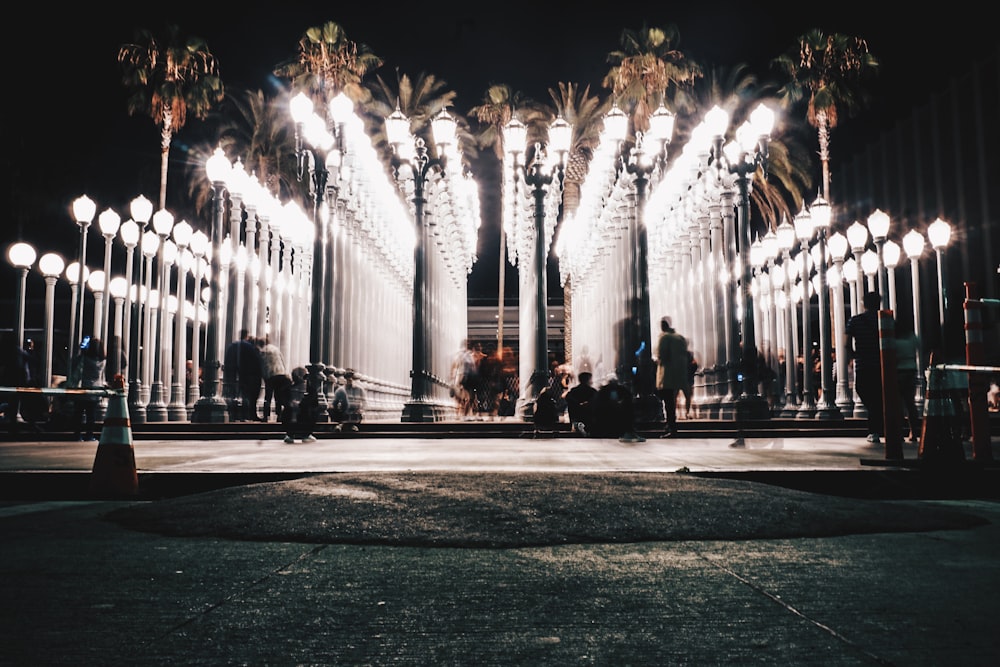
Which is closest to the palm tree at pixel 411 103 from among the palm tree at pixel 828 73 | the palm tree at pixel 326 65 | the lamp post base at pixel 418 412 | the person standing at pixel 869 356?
the palm tree at pixel 326 65

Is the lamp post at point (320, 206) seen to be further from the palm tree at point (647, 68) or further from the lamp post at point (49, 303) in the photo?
the palm tree at point (647, 68)

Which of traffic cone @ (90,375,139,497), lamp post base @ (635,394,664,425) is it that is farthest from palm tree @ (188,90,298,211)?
traffic cone @ (90,375,139,497)

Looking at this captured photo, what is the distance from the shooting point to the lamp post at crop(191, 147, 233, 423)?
51.5 feet

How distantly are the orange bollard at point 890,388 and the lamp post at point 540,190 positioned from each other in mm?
7933

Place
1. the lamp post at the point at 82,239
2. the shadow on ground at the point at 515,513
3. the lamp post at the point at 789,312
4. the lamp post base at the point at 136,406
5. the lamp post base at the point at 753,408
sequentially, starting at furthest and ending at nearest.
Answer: the lamp post at the point at 789,312, the lamp post base at the point at 136,406, the lamp post at the point at 82,239, the lamp post base at the point at 753,408, the shadow on ground at the point at 515,513

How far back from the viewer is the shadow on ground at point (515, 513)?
4324 millimetres

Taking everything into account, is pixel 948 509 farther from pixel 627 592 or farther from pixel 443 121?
pixel 443 121

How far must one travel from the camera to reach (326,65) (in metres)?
34.0

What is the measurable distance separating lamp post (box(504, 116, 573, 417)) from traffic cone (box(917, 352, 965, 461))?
8.53 m

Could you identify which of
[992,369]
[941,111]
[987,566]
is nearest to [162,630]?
[987,566]

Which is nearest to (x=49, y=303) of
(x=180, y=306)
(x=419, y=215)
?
(x=180, y=306)

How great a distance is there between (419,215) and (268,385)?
13.6 feet

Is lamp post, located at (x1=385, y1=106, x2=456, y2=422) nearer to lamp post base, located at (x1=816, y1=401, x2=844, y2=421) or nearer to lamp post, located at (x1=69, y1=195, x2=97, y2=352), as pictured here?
lamp post, located at (x1=69, y1=195, x2=97, y2=352)

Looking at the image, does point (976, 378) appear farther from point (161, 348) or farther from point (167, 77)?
point (167, 77)
